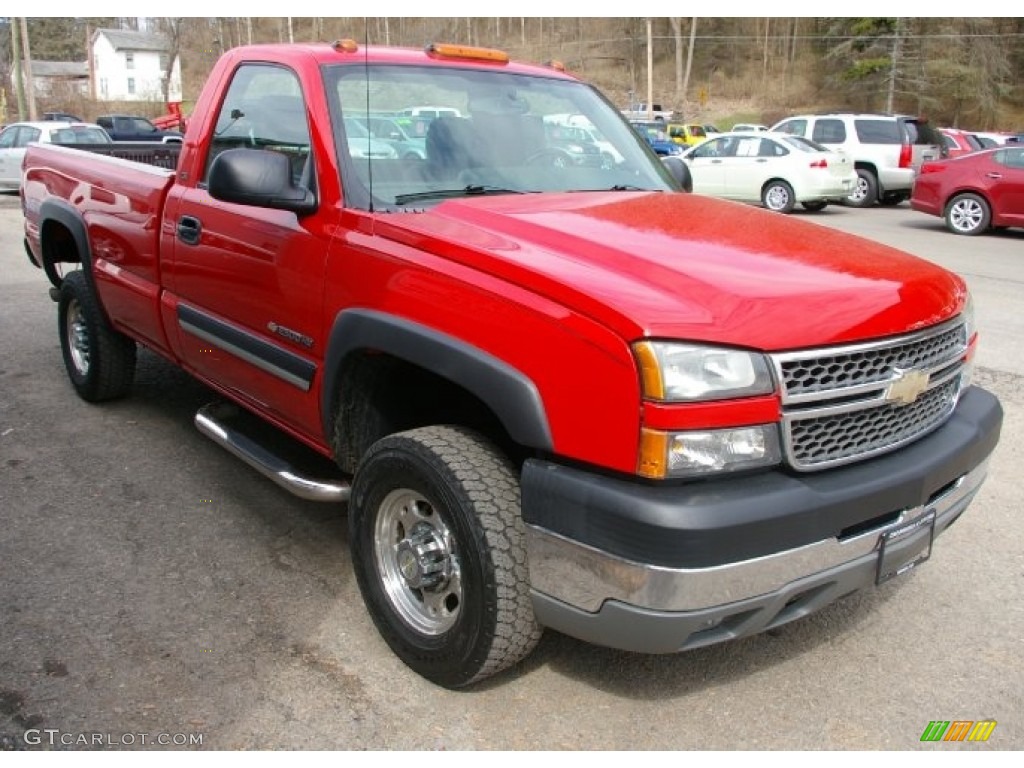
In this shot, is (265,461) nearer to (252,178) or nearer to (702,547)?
(252,178)

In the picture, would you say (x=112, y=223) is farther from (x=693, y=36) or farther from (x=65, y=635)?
(x=693, y=36)

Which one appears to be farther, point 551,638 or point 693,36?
point 693,36

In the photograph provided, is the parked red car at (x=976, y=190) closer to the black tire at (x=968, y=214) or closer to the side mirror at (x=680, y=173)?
the black tire at (x=968, y=214)

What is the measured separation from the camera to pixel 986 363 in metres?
6.52

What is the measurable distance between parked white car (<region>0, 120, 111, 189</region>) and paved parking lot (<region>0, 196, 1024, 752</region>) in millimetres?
14833

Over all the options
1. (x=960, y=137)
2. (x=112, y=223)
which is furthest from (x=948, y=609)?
(x=960, y=137)

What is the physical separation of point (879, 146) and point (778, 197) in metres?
2.86

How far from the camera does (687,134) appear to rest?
37.6 m

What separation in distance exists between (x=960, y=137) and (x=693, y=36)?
156 ft

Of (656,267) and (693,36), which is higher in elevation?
(693,36)

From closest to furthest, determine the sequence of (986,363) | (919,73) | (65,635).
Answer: (65,635) < (986,363) < (919,73)

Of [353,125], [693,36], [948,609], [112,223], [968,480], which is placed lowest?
[948,609]

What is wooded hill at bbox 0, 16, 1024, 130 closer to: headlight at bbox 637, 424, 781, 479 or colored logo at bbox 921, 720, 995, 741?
colored logo at bbox 921, 720, 995, 741

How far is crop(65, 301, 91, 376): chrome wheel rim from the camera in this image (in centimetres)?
554
